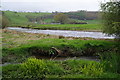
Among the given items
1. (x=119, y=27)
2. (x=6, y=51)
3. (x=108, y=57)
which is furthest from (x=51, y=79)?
(x=119, y=27)

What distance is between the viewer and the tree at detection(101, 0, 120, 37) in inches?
1065

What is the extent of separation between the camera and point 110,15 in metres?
27.9

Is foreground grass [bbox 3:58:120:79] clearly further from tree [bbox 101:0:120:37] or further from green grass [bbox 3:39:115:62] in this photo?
tree [bbox 101:0:120:37]

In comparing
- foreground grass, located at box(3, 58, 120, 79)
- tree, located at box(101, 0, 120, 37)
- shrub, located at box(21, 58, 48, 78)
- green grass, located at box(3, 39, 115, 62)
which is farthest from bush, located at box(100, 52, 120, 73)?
tree, located at box(101, 0, 120, 37)

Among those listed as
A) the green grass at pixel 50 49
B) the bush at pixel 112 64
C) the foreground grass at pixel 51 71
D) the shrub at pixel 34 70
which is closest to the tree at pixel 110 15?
the green grass at pixel 50 49

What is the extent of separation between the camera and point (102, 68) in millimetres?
11062

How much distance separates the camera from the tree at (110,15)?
27.1 m

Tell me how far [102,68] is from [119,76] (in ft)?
3.83

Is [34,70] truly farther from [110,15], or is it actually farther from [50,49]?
[110,15]

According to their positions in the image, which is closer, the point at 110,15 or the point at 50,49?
the point at 50,49

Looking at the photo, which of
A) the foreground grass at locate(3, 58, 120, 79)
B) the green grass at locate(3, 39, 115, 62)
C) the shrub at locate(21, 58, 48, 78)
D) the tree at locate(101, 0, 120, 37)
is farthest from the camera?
the tree at locate(101, 0, 120, 37)

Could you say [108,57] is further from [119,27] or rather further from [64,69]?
[119,27]

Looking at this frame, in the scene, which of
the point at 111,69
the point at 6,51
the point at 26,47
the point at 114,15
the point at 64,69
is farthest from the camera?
the point at 114,15

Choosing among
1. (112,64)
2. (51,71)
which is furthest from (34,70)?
(112,64)
